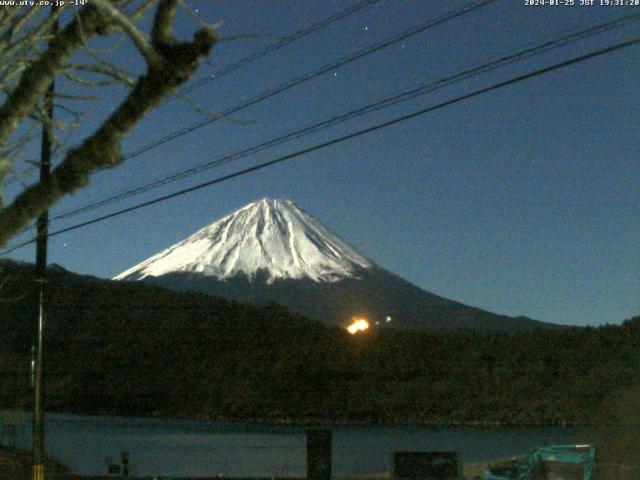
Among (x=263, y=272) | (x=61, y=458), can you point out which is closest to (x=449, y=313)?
(x=263, y=272)

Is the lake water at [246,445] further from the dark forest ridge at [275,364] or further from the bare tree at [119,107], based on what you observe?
the bare tree at [119,107]

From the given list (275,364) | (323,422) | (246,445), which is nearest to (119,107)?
(246,445)

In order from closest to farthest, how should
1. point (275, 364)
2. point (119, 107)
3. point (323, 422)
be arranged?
point (119, 107), point (323, 422), point (275, 364)

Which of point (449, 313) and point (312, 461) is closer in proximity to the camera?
point (312, 461)

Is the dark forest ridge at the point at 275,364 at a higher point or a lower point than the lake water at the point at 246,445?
higher

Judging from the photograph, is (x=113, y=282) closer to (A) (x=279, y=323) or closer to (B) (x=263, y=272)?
(A) (x=279, y=323)

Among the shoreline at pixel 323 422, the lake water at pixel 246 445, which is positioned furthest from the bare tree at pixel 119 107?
the shoreline at pixel 323 422

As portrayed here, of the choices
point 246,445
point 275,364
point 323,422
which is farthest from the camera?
point 275,364

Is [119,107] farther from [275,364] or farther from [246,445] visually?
[275,364]

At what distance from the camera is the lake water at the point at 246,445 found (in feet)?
99.8

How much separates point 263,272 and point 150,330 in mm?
101044

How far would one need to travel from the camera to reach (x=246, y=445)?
37844 millimetres

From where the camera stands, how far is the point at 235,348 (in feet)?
232

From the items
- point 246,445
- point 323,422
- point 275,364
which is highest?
point 275,364
